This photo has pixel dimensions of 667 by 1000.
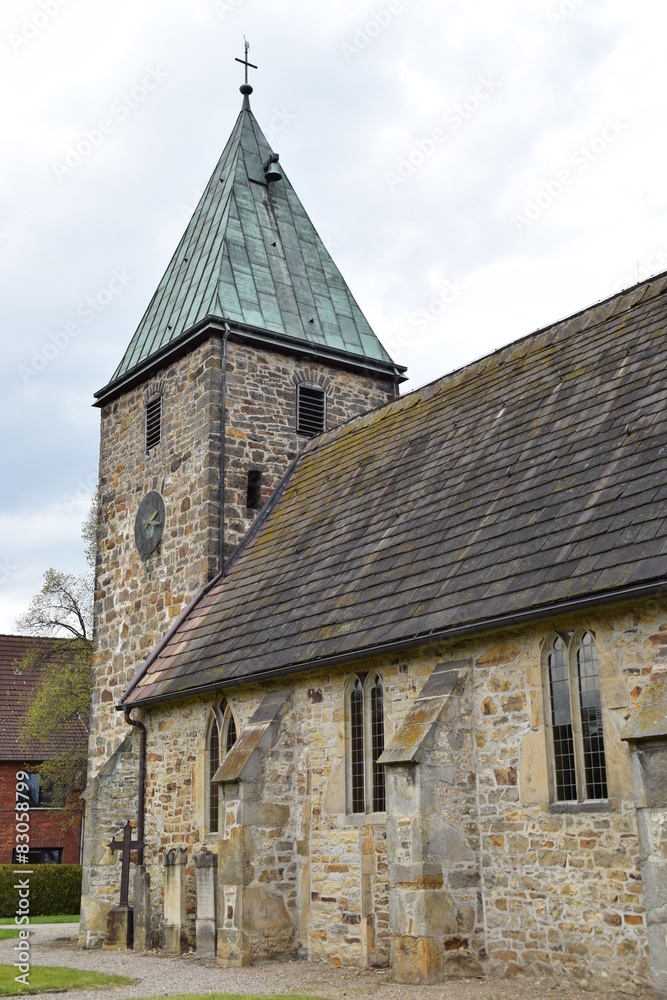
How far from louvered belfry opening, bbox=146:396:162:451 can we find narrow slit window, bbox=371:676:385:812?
9890 millimetres

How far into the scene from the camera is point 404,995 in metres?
9.92

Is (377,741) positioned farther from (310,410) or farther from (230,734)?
(310,410)

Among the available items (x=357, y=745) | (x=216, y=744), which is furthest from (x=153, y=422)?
(x=357, y=745)

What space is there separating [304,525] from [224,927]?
6357mm

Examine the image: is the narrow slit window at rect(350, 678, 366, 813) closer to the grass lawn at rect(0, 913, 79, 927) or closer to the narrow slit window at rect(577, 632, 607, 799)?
the narrow slit window at rect(577, 632, 607, 799)

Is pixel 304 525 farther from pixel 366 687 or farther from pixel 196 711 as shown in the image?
pixel 366 687

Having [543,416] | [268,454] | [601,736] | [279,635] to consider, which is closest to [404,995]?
[601,736]

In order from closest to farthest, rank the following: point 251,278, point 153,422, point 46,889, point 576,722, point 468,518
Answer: point 576,722
point 468,518
point 153,422
point 251,278
point 46,889

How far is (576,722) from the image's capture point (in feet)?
34.6

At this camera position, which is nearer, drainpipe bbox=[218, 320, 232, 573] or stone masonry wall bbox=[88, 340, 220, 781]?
drainpipe bbox=[218, 320, 232, 573]

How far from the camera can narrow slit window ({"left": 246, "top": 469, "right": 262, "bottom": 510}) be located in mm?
19906

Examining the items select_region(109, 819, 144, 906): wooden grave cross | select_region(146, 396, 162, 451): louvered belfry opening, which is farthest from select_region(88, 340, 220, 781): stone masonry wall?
select_region(109, 819, 144, 906): wooden grave cross

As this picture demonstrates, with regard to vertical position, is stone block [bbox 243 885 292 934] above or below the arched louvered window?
below

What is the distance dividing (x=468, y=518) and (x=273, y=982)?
221 inches
